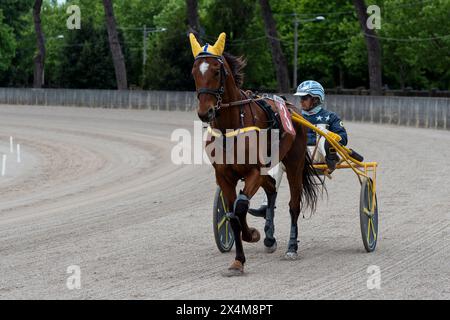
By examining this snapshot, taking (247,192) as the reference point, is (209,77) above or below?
above

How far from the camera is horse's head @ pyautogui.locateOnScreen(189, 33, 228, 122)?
26.8ft

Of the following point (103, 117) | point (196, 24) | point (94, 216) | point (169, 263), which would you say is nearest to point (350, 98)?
point (103, 117)

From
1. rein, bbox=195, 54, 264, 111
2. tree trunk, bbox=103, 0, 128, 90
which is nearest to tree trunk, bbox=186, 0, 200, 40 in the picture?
tree trunk, bbox=103, 0, 128, 90

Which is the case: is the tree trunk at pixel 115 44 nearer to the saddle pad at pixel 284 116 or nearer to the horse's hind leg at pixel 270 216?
the horse's hind leg at pixel 270 216

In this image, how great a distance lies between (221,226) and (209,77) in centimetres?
210

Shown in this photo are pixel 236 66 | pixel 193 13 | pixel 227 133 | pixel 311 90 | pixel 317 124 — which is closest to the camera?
pixel 227 133

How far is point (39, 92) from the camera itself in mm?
53594

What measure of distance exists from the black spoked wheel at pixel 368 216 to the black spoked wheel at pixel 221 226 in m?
1.32

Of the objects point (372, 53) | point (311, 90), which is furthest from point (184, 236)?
point (372, 53)

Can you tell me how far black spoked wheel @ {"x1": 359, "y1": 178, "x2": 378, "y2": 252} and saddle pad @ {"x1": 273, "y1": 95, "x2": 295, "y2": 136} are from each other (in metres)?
1.20

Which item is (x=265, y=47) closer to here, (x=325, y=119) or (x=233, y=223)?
(x=325, y=119)

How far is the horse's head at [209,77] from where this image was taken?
26.8 feet

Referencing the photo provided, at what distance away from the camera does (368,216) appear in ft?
33.1

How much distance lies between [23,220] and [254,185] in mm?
5230
